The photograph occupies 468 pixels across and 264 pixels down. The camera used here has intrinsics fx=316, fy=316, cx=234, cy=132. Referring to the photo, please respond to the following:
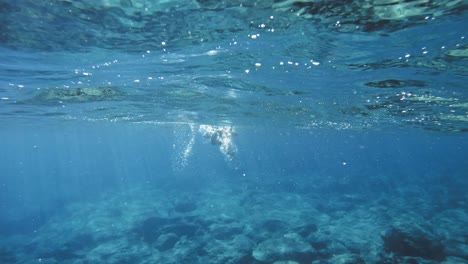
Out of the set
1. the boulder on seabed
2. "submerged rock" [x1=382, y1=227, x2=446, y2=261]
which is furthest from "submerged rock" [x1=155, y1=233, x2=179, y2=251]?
"submerged rock" [x1=382, y1=227, x2=446, y2=261]

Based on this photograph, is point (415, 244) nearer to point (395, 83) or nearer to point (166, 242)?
point (395, 83)

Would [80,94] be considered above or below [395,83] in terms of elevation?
above

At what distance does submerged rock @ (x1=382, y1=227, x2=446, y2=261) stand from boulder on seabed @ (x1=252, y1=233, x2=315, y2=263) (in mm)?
3950

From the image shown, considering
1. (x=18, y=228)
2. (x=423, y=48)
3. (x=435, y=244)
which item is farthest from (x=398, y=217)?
(x=18, y=228)

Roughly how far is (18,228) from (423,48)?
126 ft

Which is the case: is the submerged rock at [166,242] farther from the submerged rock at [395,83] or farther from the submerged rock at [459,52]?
the submerged rock at [459,52]

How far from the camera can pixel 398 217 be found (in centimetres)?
2361

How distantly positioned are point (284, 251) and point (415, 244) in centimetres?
622

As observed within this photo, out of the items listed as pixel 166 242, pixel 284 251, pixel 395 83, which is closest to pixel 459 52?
pixel 395 83

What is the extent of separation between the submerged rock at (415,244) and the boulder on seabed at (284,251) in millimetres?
3950

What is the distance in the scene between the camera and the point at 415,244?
594 inches

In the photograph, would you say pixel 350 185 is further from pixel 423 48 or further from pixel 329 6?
pixel 329 6

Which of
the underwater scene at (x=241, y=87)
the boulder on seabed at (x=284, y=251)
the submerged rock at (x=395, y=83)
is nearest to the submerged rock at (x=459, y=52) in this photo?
the underwater scene at (x=241, y=87)

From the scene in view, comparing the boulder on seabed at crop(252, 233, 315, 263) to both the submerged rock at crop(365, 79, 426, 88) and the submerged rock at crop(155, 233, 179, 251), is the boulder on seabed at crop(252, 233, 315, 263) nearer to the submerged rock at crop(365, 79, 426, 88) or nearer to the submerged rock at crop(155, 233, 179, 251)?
the submerged rock at crop(155, 233, 179, 251)
